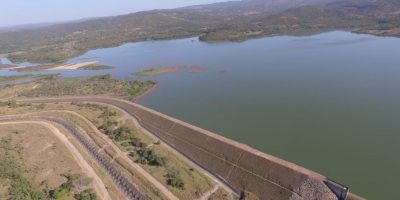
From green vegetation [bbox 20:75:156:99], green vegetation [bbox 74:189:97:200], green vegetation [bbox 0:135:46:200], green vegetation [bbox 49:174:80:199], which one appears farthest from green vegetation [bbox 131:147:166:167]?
green vegetation [bbox 20:75:156:99]

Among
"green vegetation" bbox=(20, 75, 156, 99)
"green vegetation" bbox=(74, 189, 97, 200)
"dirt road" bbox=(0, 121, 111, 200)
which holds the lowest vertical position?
"green vegetation" bbox=(20, 75, 156, 99)

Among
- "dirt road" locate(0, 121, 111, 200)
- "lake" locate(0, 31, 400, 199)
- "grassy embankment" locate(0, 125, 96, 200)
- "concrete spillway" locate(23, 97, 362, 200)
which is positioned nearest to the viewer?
"concrete spillway" locate(23, 97, 362, 200)

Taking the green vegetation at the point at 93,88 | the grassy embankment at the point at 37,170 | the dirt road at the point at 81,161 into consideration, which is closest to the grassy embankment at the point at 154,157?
the dirt road at the point at 81,161

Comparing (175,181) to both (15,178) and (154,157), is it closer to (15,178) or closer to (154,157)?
(154,157)

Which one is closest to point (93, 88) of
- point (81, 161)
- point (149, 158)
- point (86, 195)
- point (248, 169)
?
point (81, 161)

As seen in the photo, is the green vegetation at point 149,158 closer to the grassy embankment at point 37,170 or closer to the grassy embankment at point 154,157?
the grassy embankment at point 154,157

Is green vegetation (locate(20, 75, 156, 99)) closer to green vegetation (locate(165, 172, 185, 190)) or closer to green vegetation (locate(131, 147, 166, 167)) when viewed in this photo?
green vegetation (locate(131, 147, 166, 167))
